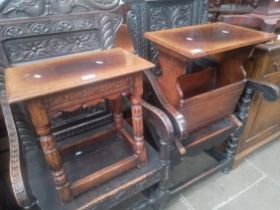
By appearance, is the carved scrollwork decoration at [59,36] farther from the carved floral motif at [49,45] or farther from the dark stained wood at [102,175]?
the dark stained wood at [102,175]

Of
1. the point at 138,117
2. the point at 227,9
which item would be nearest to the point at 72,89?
the point at 138,117

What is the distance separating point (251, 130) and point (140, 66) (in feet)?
3.67

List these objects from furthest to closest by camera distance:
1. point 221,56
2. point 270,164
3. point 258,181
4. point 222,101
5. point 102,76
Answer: point 270,164
point 258,181
point 221,56
point 222,101
point 102,76

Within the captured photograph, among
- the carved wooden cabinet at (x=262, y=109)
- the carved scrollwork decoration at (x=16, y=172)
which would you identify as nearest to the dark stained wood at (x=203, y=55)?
the carved wooden cabinet at (x=262, y=109)

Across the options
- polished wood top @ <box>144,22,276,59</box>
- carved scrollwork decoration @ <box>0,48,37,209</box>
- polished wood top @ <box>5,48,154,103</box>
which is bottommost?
carved scrollwork decoration @ <box>0,48,37,209</box>

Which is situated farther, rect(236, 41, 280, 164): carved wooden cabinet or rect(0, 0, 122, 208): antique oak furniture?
rect(236, 41, 280, 164): carved wooden cabinet

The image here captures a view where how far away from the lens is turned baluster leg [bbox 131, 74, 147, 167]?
87cm

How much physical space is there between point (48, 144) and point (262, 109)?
4.44 ft

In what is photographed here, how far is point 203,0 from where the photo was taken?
1.40 meters

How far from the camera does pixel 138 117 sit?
3.11 feet

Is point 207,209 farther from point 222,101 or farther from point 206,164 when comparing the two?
point 222,101

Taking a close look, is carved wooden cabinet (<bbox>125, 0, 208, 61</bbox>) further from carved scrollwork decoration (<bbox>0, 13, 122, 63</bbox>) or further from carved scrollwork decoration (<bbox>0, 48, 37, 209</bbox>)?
carved scrollwork decoration (<bbox>0, 48, 37, 209</bbox>)

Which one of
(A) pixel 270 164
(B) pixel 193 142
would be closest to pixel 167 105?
(B) pixel 193 142

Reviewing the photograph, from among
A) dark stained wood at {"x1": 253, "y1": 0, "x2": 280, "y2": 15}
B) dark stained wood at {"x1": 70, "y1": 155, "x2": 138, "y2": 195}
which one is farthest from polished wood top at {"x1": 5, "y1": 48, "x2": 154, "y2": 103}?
dark stained wood at {"x1": 253, "y1": 0, "x2": 280, "y2": 15}
